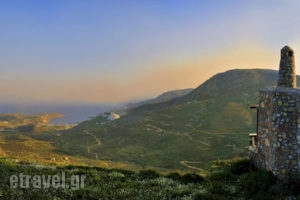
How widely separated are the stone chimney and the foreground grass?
215 inches

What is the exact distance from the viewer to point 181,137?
124 meters

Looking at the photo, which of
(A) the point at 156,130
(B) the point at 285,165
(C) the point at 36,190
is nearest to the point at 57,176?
Answer: (C) the point at 36,190

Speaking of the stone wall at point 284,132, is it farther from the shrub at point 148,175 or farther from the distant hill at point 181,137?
the distant hill at point 181,137

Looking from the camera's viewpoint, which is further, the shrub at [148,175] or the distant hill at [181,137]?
A: the distant hill at [181,137]

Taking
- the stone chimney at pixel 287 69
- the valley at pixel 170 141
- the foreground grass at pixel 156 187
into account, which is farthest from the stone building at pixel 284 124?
the valley at pixel 170 141

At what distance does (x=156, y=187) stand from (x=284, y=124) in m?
8.15

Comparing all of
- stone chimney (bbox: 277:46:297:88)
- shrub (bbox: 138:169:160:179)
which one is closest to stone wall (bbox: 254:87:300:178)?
stone chimney (bbox: 277:46:297:88)

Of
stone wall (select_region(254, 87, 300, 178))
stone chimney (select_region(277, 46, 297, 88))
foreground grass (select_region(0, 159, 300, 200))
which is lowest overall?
foreground grass (select_region(0, 159, 300, 200))

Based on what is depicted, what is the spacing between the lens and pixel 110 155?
11231 cm

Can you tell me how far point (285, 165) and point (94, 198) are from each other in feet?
34.5

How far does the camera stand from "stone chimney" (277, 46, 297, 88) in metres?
19.2

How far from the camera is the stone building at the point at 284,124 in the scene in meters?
17.8

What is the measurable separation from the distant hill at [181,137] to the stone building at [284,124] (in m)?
59.8

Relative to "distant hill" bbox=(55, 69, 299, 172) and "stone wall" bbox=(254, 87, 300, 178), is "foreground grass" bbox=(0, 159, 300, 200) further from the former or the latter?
"distant hill" bbox=(55, 69, 299, 172)
